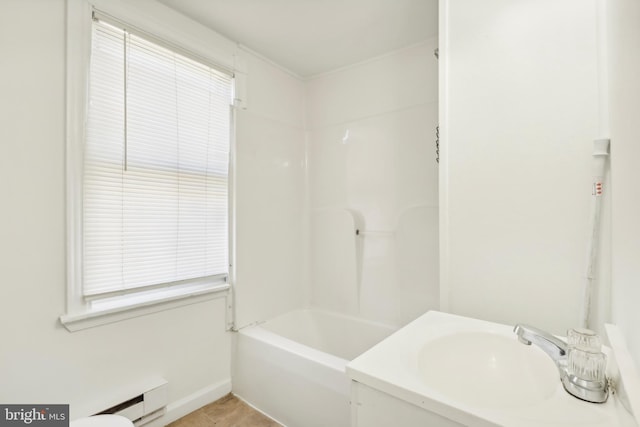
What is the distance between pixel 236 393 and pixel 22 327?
1296 millimetres

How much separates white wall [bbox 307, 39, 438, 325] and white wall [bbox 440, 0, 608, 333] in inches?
30.2

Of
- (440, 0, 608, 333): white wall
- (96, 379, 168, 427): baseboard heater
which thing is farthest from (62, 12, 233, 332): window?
(440, 0, 608, 333): white wall

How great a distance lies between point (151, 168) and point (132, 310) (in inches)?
31.8

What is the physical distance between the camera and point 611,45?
98cm

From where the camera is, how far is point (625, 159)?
816 mm

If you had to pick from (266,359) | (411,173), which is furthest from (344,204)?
(266,359)

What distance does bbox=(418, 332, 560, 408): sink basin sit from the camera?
0.92 m

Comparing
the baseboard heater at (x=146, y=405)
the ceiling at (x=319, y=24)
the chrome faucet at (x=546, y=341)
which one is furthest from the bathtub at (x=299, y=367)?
the ceiling at (x=319, y=24)

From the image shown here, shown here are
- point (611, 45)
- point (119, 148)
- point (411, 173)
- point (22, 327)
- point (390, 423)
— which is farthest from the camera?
point (411, 173)

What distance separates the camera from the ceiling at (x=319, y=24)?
5.84 ft

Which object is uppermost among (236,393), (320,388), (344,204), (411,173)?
(411,173)

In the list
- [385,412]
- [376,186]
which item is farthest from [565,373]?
[376,186]

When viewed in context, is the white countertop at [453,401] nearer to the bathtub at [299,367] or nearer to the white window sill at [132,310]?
the bathtub at [299,367]

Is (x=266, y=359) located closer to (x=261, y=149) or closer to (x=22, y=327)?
(x=22, y=327)
